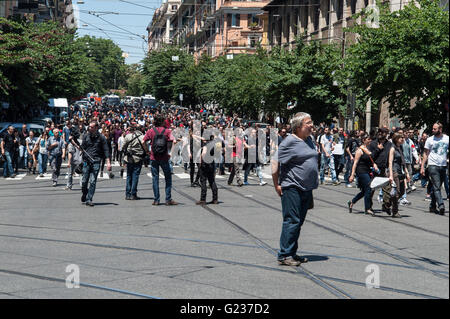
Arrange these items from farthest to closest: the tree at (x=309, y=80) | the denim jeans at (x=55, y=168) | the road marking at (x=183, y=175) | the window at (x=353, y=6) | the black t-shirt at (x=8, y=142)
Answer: the window at (x=353, y=6) < the tree at (x=309, y=80) < the road marking at (x=183, y=175) < the black t-shirt at (x=8, y=142) < the denim jeans at (x=55, y=168)

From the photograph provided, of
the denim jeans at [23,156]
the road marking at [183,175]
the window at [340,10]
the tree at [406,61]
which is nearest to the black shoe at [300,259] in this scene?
the tree at [406,61]

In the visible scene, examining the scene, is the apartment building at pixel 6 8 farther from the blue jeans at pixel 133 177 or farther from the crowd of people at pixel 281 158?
the blue jeans at pixel 133 177

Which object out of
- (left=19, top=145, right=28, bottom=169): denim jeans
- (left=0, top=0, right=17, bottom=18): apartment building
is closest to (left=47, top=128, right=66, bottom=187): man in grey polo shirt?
(left=19, top=145, right=28, bottom=169): denim jeans

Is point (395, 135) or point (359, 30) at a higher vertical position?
point (359, 30)

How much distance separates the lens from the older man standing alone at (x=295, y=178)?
8.11 metres

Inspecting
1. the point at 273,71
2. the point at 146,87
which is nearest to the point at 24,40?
the point at 273,71

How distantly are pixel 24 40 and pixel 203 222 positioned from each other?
928 inches

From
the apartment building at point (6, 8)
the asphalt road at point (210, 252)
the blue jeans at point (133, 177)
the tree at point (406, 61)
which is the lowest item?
the asphalt road at point (210, 252)

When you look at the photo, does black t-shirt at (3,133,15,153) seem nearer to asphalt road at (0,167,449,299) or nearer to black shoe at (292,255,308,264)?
asphalt road at (0,167,449,299)

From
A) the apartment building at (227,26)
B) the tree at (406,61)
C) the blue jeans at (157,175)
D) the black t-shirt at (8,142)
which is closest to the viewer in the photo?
the blue jeans at (157,175)

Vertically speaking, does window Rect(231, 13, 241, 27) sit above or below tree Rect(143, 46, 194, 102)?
above

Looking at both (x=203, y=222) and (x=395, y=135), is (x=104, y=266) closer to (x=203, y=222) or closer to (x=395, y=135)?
(x=203, y=222)

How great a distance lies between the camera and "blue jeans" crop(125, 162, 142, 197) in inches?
625

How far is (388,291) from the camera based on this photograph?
22.1ft
